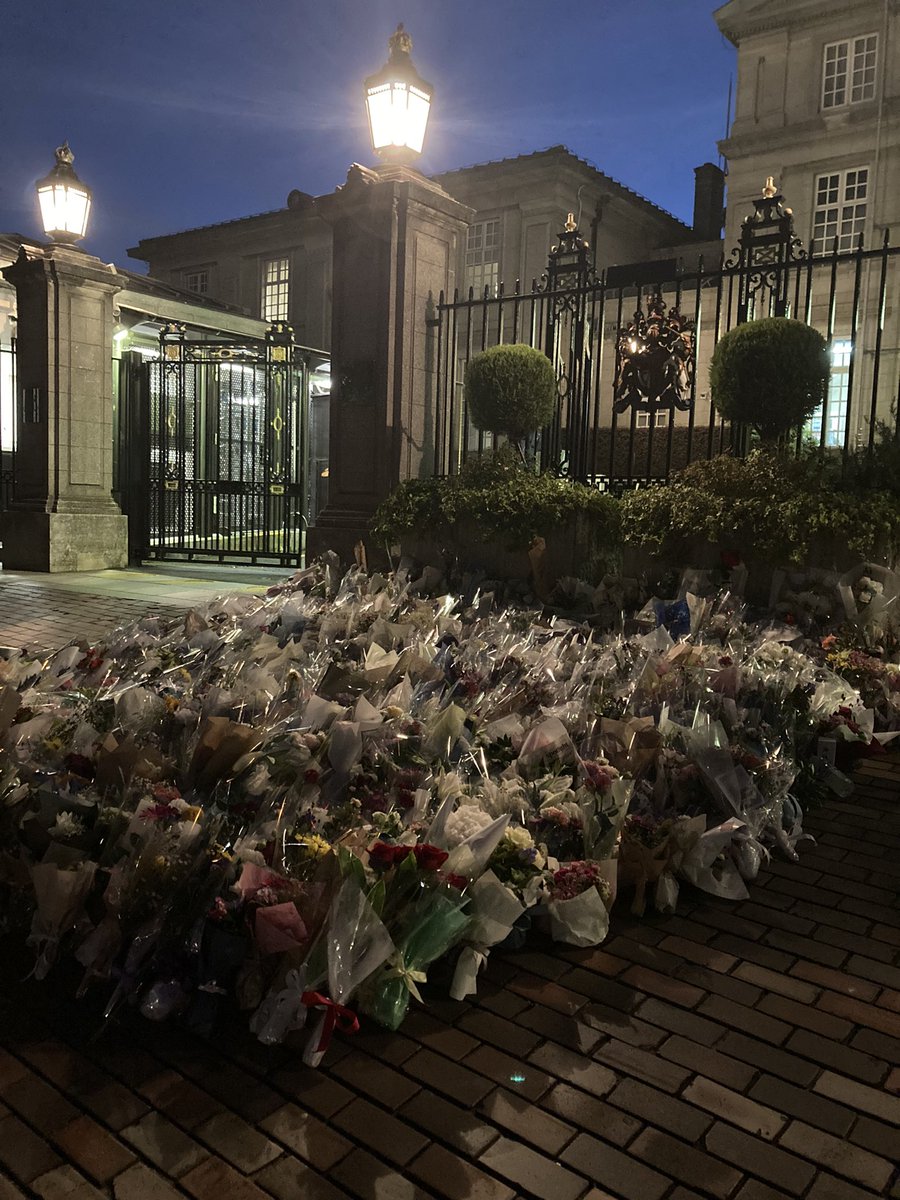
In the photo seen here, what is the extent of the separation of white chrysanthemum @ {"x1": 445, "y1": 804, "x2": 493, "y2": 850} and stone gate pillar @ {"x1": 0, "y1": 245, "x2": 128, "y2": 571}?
10.8 m

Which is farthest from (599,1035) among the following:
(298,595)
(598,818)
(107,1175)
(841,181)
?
(841,181)

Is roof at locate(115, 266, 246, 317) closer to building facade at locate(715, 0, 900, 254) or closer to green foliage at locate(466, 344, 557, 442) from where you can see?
green foliage at locate(466, 344, 557, 442)

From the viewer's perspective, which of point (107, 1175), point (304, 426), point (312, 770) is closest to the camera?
point (107, 1175)

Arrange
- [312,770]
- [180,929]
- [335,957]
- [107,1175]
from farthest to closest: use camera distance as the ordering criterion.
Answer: [312,770] < [180,929] < [335,957] < [107,1175]

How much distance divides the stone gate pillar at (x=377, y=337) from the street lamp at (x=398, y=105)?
0.23 metres

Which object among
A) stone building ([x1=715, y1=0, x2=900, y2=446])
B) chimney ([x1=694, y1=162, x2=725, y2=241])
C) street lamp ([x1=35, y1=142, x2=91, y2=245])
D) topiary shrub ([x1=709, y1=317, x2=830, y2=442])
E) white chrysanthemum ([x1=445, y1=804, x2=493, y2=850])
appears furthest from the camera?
chimney ([x1=694, y1=162, x2=725, y2=241])

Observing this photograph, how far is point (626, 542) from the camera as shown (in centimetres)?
786

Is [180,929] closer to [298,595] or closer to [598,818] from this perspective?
[598,818]

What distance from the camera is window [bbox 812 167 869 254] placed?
2753cm

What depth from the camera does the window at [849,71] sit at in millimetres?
27234

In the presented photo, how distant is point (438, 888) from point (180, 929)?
728mm

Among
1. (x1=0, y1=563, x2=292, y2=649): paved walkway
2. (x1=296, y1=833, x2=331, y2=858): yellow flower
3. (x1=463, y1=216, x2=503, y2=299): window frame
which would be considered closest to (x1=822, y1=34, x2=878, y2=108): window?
(x1=463, y1=216, x2=503, y2=299): window frame

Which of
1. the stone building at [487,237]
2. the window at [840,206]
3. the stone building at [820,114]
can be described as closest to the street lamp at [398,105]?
the stone building at [487,237]

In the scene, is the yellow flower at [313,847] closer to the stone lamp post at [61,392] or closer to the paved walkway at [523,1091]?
the paved walkway at [523,1091]
